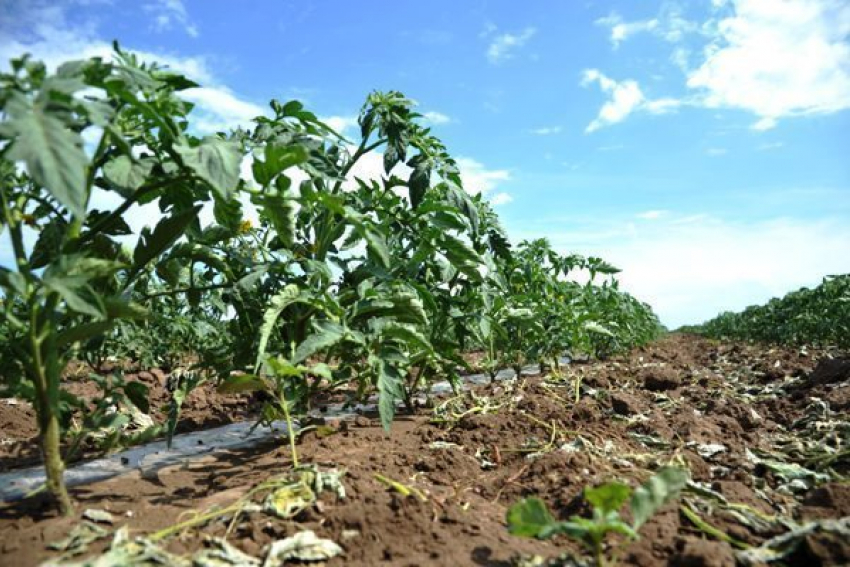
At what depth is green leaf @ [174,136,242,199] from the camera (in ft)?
5.57

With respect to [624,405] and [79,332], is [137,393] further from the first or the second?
[624,405]

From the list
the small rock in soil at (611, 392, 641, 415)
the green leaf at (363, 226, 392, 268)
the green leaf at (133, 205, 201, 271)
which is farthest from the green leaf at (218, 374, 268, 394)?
the small rock in soil at (611, 392, 641, 415)

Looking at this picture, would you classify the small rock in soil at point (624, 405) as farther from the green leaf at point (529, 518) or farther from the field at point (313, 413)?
the green leaf at point (529, 518)

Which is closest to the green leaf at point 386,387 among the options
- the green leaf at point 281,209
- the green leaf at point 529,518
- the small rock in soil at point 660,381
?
the green leaf at point 281,209

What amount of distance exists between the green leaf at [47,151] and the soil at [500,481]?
921mm

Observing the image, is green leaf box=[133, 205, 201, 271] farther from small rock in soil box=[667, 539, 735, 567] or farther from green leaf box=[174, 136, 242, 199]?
small rock in soil box=[667, 539, 735, 567]

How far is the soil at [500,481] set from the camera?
5.35 feet

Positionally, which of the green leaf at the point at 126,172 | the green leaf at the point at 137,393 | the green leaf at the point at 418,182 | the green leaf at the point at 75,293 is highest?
the green leaf at the point at 418,182

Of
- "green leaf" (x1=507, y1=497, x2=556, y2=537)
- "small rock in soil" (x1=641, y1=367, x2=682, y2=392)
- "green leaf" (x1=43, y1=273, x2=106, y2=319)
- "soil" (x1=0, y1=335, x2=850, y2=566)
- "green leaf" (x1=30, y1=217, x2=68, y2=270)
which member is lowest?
"soil" (x1=0, y1=335, x2=850, y2=566)

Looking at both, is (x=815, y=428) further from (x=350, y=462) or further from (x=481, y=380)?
(x=481, y=380)

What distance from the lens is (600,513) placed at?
55.6 inches

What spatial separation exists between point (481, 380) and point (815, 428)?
323 cm

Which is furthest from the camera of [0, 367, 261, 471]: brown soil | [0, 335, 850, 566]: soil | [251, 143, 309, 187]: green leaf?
[0, 367, 261, 471]: brown soil

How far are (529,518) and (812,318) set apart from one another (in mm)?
9442
